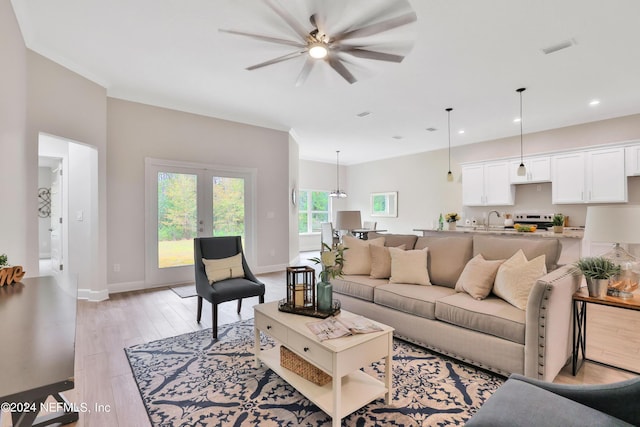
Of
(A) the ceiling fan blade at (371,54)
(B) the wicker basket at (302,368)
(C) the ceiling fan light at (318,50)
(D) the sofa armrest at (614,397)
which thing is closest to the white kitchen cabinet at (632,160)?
(A) the ceiling fan blade at (371,54)

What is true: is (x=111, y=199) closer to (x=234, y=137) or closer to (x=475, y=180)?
(x=234, y=137)

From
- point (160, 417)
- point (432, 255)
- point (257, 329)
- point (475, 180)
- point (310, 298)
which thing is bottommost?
point (160, 417)

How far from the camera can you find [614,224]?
6.91 feet

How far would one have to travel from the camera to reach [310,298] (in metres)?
2.37

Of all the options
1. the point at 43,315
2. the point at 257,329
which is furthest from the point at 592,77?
the point at 43,315

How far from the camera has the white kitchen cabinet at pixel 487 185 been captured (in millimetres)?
6461

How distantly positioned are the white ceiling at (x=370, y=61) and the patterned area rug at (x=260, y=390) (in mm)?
3006

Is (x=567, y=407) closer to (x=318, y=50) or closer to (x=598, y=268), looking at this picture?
(x=598, y=268)

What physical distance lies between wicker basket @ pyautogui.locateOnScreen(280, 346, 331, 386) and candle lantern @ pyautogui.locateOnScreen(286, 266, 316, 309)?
0.33 metres

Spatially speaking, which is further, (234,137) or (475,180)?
(475,180)

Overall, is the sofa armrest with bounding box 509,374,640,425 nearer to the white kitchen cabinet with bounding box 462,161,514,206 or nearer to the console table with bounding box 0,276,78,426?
the console table with bounding box 0,276,78,426

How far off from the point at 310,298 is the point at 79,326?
8.94ft

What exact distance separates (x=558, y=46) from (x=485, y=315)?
2.92 meters

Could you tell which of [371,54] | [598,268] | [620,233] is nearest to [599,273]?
[598,268]
